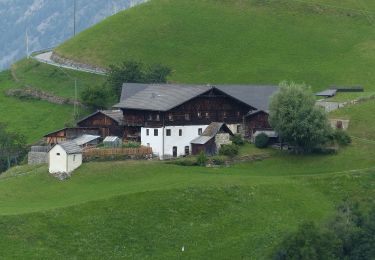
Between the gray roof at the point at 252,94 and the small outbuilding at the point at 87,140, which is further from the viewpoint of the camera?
the gray roof at the point at 252,94

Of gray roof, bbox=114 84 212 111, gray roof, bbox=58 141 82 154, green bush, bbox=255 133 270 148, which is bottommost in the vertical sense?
gray roof, bbox=58 141 82 154

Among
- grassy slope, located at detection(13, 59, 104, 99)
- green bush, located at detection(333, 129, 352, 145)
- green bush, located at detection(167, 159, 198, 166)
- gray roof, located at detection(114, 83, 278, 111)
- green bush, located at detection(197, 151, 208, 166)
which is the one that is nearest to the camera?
green bush, located at detection(167, 159, 198, 166)

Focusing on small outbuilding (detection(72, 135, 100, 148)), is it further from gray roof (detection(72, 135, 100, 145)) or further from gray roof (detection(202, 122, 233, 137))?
gray roof (detection(202, 122, 233, 137))

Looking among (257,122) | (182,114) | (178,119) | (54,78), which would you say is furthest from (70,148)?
(54,78)

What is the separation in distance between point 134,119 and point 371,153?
903 inches

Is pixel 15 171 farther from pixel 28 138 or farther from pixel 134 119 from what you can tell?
pixel 28 138

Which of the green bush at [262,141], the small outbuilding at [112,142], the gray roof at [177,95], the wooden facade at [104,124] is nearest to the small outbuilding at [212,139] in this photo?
the green bush at [262,141]

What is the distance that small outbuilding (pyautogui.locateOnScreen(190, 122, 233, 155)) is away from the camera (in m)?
93.4

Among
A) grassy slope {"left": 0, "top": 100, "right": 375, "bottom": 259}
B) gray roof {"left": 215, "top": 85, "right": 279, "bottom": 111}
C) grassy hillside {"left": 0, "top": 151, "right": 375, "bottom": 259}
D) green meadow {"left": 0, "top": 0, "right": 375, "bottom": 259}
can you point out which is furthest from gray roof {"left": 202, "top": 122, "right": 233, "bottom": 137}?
grassy hillside {"left": 0, "top": 151, "right": 375, "bottom": 259}

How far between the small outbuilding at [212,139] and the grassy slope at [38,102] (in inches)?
1256

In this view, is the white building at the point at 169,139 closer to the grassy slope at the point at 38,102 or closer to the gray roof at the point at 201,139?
the gray roof at the point at 201,139

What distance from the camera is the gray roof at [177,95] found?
95688mm

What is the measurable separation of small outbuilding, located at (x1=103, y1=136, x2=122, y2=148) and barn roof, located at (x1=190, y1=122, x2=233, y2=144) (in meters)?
7.03

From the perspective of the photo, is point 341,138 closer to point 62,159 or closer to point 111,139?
point 111,139
